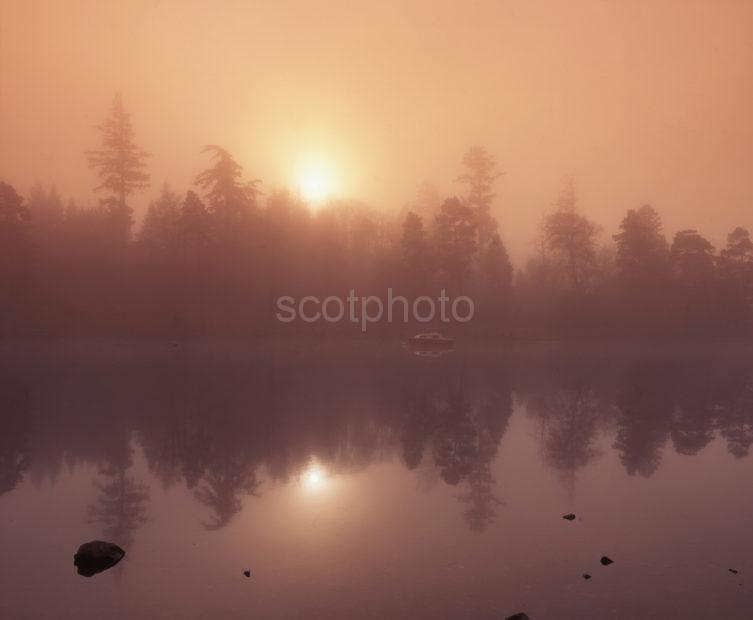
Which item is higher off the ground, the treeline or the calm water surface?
the treeline

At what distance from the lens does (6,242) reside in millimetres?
55594

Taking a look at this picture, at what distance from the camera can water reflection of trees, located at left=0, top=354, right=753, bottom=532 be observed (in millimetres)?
17484

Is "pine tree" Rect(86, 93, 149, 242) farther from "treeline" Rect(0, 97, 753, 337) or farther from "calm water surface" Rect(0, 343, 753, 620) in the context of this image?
"calm water surface" Rect(0, 343, 753, 620)

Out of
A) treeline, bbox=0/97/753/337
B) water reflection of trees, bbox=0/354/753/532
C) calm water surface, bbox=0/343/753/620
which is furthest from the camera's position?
treeline, bbox=0/97/753/337

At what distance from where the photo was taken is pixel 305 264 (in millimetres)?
72250

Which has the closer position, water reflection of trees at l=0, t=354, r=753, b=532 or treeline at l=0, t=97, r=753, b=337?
water reflection of trees at l=0, t=354, r=753, b=532

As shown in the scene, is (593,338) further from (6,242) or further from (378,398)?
(6,242)

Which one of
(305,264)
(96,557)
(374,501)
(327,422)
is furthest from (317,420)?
(305,264)

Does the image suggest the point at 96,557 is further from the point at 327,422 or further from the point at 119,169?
the point at 119,169

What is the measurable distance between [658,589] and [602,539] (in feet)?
7.87

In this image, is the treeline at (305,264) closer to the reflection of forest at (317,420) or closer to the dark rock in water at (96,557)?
the reflection of forest at (317,420)

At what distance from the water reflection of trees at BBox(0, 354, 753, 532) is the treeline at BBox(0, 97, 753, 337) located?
20.6 metres

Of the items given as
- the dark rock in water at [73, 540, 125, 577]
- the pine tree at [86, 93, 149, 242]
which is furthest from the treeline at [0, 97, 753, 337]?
the dark rock in water at [73, 540, 125, 577]

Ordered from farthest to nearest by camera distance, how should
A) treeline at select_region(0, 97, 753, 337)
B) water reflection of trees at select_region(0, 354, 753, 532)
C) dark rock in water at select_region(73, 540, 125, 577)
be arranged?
treeline at select_region(0, 97, 753, 337), water reflection of trees at select_region(0, 354, 753, 532), dark rock in water at select_region(73, 540, 125, 577)
